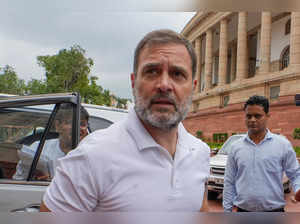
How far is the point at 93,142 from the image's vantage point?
3.53ft

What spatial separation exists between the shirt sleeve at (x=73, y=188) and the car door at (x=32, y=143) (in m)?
1.42

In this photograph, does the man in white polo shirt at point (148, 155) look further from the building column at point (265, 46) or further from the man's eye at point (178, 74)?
the building column at point (265, 46)

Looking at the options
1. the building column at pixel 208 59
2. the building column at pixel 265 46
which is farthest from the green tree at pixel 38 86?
the building column at pixel 208 59

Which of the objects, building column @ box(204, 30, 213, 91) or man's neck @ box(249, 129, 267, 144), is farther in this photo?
building column @ box(204, 30, 213, 91)

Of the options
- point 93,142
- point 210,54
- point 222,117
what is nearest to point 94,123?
point 93,142

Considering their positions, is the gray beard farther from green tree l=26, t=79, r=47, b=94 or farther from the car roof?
green tree l=26, t=79, r=47, b=94

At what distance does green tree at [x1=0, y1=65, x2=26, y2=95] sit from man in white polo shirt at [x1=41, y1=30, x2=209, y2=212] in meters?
10.0

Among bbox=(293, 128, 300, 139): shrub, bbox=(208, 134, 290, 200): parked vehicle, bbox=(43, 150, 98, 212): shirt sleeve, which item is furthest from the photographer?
bbox=(293, 128, 300, 139): shrub

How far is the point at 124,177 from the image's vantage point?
Result: 104cm

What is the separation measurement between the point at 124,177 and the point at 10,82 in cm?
1113

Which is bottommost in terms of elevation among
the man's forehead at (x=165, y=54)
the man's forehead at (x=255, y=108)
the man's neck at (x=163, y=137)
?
the man's neck at (x=163, y=137)

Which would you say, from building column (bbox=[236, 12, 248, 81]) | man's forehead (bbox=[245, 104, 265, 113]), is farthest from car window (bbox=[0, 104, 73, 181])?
building column (bbox=[236, 12, 248, 81])

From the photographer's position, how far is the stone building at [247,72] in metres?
22.0

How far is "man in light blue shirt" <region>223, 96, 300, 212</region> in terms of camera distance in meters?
2.64
